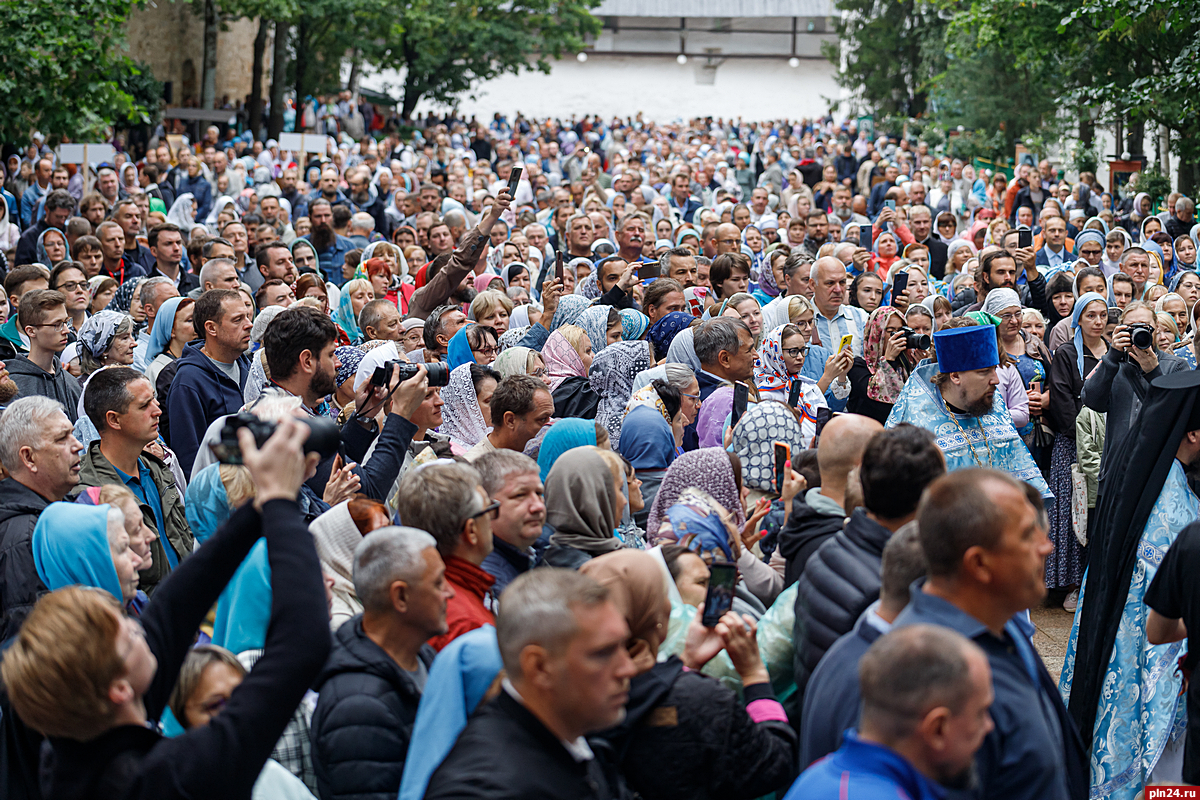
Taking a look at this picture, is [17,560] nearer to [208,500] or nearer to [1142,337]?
[208,500]

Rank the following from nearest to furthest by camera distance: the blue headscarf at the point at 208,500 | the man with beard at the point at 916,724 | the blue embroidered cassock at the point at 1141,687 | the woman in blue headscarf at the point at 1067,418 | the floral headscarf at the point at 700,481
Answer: the man with beard at the point at 916,724 < the blue headscarf at the point at 208,500 < the blue embroidered cassock at the point at 1141,687 < the floral headscarf at the point at 700,481 < the woman in blue headscarf at the point at 1067,418

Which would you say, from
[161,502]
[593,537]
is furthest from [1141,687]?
[161,502]

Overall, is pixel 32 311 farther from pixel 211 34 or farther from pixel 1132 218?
pixel 211 34

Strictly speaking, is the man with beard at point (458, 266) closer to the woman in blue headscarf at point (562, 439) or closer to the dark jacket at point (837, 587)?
the woman in blue headscarf at point (562, 439)

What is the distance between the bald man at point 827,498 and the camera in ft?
12.2

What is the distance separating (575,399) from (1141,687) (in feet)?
9.29

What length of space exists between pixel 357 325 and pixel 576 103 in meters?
47.4

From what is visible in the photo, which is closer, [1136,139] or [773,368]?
[773,368]

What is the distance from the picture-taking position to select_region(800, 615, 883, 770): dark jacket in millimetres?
2578

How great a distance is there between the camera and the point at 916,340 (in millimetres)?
6340

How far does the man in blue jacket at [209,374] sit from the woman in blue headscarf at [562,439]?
1.70 m

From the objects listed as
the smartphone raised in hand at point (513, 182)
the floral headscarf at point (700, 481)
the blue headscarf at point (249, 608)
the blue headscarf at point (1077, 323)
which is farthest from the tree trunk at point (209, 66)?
the blue headscarf at point (249, 608)

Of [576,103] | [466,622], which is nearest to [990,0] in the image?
[466,622]

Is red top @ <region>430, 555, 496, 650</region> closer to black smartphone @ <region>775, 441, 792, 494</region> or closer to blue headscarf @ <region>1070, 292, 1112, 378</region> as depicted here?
black smartphone @ <region>775, 441, 792, 494</region>
